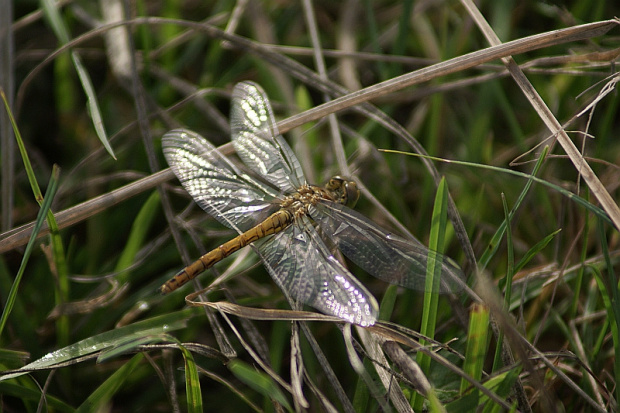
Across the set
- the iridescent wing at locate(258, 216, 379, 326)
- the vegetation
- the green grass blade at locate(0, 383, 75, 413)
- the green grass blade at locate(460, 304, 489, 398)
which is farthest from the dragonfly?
the green grass blade at locate(0, 383, 75, 413)

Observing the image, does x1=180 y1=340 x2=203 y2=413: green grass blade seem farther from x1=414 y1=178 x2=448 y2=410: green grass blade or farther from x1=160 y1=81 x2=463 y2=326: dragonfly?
x1=414 y1=178 x2=448 y2=410: green grass blade

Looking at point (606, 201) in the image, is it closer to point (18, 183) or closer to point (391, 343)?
point (391, 343)

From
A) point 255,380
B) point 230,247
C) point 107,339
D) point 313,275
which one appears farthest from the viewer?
point 230,247

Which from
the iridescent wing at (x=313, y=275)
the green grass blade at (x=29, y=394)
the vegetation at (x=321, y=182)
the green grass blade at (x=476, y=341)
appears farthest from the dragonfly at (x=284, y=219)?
the green grass blade at (x=29, y=394)

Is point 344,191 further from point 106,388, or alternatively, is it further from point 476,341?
point 106,388

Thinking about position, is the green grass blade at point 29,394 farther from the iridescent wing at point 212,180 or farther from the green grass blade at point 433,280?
the green grass blade at point 433,280

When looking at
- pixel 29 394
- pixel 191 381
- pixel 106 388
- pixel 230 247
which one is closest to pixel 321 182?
pixel 230 247

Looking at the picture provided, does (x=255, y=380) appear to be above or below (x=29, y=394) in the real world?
below
